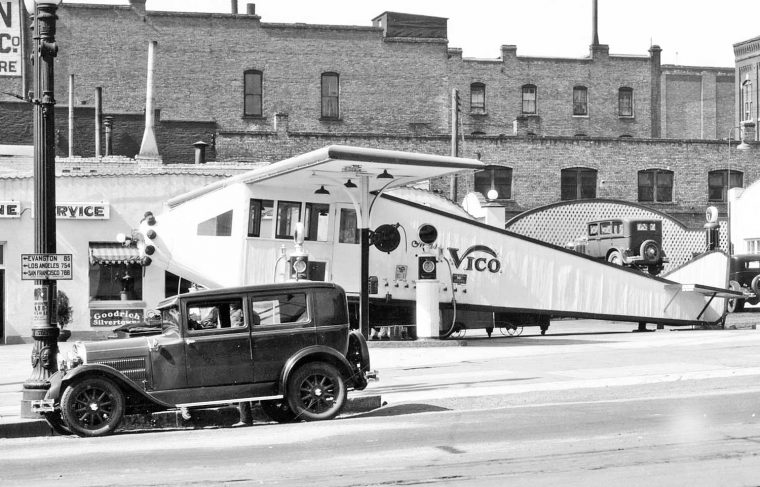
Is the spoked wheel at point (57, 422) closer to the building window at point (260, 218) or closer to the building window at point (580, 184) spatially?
the building window at point (260, 218)

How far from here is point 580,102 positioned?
64.3m

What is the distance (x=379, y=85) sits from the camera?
60125 millimetres

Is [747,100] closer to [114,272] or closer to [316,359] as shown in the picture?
[114,272]

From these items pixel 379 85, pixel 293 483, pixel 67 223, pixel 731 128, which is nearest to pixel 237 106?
pixel 379 85

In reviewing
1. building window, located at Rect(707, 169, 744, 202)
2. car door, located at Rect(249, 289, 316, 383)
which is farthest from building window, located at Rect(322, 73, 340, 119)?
car door, located at Rect(249, 289, 316, 383)

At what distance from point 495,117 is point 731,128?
68.0 ft

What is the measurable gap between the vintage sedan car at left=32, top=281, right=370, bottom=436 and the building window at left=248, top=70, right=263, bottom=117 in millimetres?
44990

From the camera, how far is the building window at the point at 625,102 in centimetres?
6531

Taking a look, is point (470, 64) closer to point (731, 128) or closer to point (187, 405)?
point (731, 128)

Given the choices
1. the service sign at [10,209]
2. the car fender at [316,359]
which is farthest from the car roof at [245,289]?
the service sign at [10,209]

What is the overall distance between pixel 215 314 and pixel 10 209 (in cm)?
1833

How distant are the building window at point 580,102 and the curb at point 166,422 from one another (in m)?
51.3

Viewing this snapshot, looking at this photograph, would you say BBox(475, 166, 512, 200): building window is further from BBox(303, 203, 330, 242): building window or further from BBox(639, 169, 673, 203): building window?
BBox(303, 203, 330, 242): building window

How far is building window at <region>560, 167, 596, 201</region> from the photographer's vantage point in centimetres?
5409
